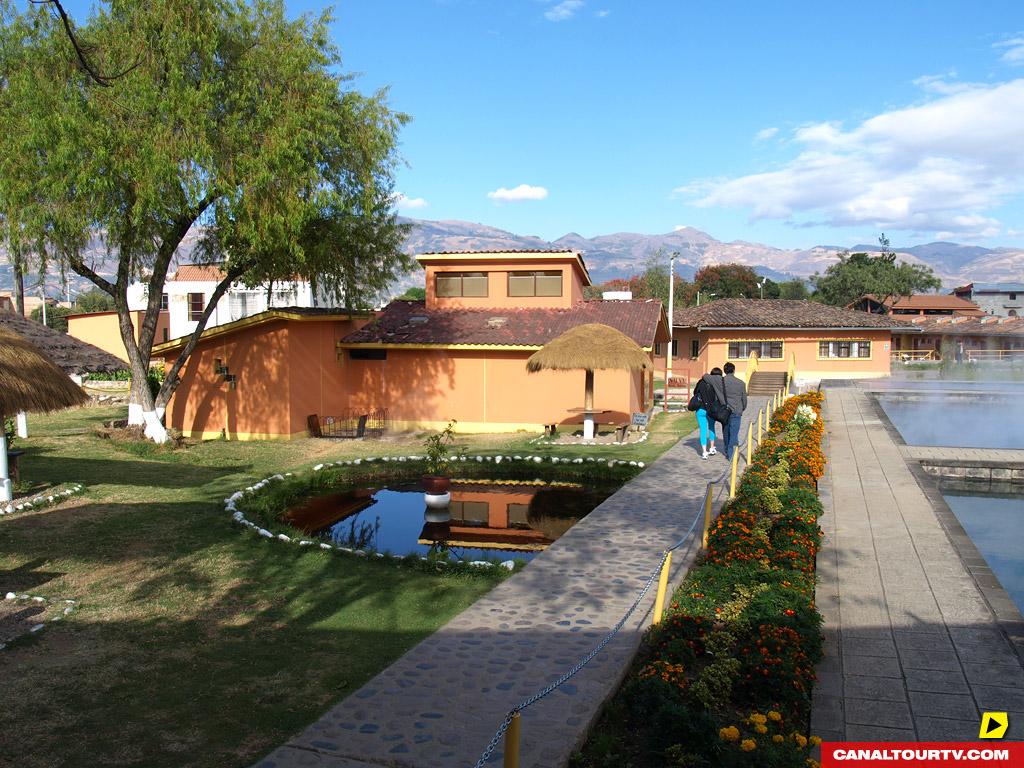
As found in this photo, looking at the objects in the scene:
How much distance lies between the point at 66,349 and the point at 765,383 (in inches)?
1072

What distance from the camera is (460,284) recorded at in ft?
81.0

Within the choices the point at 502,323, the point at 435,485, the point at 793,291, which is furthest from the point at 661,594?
the point at 793,291

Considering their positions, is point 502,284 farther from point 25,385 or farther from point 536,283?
point 25,385

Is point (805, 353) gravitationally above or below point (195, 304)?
below

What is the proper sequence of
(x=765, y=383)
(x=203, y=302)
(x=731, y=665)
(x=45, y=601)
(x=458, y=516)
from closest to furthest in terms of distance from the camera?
(x=731, y=665) → (x=45, y=601) → (x=458, y=516) → (x=765, y=383) → (x=203, y=302)

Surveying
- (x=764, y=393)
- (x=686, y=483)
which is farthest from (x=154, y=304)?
(x=764, y=393)

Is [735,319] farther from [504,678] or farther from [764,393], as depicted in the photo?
[504,678]

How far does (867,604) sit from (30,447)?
56.6 feet

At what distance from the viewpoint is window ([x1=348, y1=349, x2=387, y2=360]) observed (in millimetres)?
22891

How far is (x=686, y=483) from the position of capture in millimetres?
14109

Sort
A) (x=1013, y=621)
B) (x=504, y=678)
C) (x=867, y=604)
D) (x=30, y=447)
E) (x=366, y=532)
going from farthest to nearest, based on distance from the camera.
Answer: (x=30, y=447), (x=366, y=532), (x=867, y=604), (x=1013, y=621), (x=504, y=678)

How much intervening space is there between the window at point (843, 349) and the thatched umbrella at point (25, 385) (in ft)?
126

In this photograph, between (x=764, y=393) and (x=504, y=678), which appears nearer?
(x=504, y=678)

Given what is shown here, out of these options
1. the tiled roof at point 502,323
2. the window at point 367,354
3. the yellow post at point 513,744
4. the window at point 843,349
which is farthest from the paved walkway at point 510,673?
the window at point 843,349
